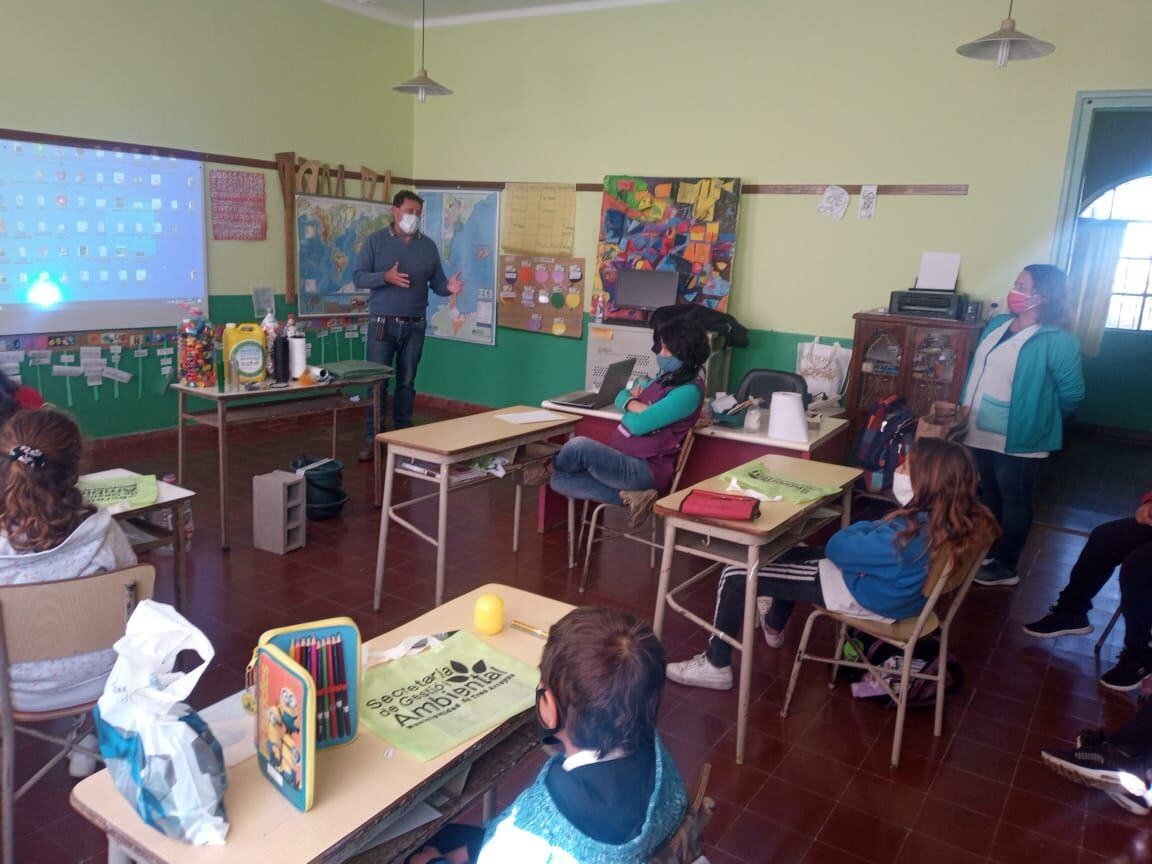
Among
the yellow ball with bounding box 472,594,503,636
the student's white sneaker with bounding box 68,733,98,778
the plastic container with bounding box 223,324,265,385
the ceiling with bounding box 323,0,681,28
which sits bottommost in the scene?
the student's white sneaker with bounding box 68,733,98,778

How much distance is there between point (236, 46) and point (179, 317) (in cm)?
195

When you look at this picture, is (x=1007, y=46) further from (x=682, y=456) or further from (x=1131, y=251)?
(x=1131, y=251)

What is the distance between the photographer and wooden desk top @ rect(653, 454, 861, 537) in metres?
2.59

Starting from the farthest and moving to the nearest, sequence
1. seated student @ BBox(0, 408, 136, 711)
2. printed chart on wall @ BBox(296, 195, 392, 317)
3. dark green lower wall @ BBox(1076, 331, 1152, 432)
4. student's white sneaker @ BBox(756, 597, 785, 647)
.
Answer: dark green lower wall @ BBox(1076, 331, 1152, 432) < printed chart on wall @ BBox(296, 195, 392, 317) < student's white sneaker @ BBox(756, 597, 785, 647) < seated student @ BBox(0, 408, 136, 711)

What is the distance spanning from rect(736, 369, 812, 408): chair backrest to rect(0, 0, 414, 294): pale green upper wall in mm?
3824

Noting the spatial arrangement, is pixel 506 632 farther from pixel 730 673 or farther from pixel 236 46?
pixel 236 46

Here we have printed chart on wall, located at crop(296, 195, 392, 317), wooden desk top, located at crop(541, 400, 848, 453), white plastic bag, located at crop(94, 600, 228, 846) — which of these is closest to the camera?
white plastic bag, located at crop(94, 600, 228, 846)

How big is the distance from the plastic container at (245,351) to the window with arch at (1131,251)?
792 centimetres

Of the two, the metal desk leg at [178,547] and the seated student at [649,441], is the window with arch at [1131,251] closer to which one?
the seated student at [649,441]

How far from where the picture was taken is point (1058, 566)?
4.61 metres

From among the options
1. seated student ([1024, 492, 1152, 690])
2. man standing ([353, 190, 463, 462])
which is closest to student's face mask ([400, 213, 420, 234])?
man standing ([353, 190, 463, 462])

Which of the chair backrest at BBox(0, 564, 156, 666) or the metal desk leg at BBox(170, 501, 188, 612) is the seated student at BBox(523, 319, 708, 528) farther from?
the chair backrest at BBox(0, 564, 156, 666)

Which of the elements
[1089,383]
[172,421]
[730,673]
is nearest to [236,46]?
[172,421]

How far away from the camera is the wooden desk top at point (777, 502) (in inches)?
102
